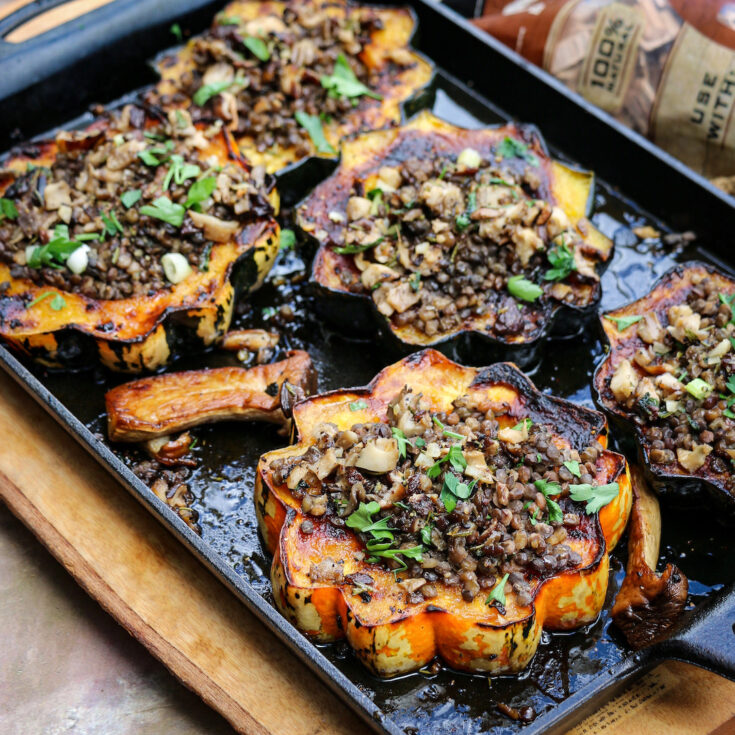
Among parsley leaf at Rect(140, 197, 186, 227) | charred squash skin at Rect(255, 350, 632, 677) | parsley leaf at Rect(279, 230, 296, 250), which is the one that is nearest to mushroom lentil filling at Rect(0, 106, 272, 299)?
parsley leaf at Rect(140, 197, 186, 227)

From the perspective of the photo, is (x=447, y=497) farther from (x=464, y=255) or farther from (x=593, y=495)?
(x=464, y=255)

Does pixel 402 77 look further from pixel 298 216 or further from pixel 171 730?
pixel 171 730

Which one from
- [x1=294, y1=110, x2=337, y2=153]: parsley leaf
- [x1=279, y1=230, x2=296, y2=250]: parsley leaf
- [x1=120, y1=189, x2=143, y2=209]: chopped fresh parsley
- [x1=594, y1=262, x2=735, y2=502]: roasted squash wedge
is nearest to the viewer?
[x1=594, y1=262, x2=735, y2=502]: roasted squash wedge

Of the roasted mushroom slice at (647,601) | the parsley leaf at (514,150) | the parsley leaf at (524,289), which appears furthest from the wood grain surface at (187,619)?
the parsley leaf at (514,150)

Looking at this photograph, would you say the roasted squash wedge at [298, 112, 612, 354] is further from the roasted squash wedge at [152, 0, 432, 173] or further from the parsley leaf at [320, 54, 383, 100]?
the parsley leaf at [320, 54, 383, 100]

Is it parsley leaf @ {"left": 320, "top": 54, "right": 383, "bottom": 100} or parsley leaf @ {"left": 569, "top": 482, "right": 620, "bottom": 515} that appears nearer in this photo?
parsley leaf @ {"left": 569, "top": 482, "right": 620, "bottom": 515}

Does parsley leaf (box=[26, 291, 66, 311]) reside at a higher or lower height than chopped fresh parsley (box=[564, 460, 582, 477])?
lower

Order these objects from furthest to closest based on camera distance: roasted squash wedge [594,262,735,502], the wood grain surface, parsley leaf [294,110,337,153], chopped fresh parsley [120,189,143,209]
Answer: parsley leaf [294,110,337,153] < chopped fresh parsley [120,189,143,209] < roasted squash wedge [594,262,735,502] < the wood grain surface
